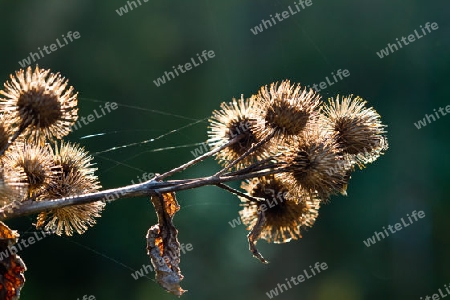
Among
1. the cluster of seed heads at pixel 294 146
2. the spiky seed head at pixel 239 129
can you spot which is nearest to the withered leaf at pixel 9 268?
the cluster of seed heads at pixel 294 146

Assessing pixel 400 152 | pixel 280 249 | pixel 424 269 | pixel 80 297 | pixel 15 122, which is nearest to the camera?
pixel 15 122

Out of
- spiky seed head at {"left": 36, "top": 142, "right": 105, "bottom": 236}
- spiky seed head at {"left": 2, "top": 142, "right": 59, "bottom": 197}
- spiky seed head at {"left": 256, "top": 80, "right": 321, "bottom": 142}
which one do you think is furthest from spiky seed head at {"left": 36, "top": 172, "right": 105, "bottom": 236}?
spiky seed head at {"left": 256, "top": 80, "right": 321, "bottom": 142}

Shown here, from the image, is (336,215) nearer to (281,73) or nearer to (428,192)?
(428,192)

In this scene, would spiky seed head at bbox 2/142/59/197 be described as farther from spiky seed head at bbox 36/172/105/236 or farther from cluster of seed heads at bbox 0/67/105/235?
spiky seed head at bbox 36/172/105/236

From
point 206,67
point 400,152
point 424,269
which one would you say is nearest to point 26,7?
point 206,67

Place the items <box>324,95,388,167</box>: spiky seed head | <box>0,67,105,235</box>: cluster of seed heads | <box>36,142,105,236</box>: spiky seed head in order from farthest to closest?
<box>324,95,388,167</box>: spiky seed head → <box>36,142,105,236</box>: spiky seed head → <box>0,67,105,235</box>: cluster of seed heads
